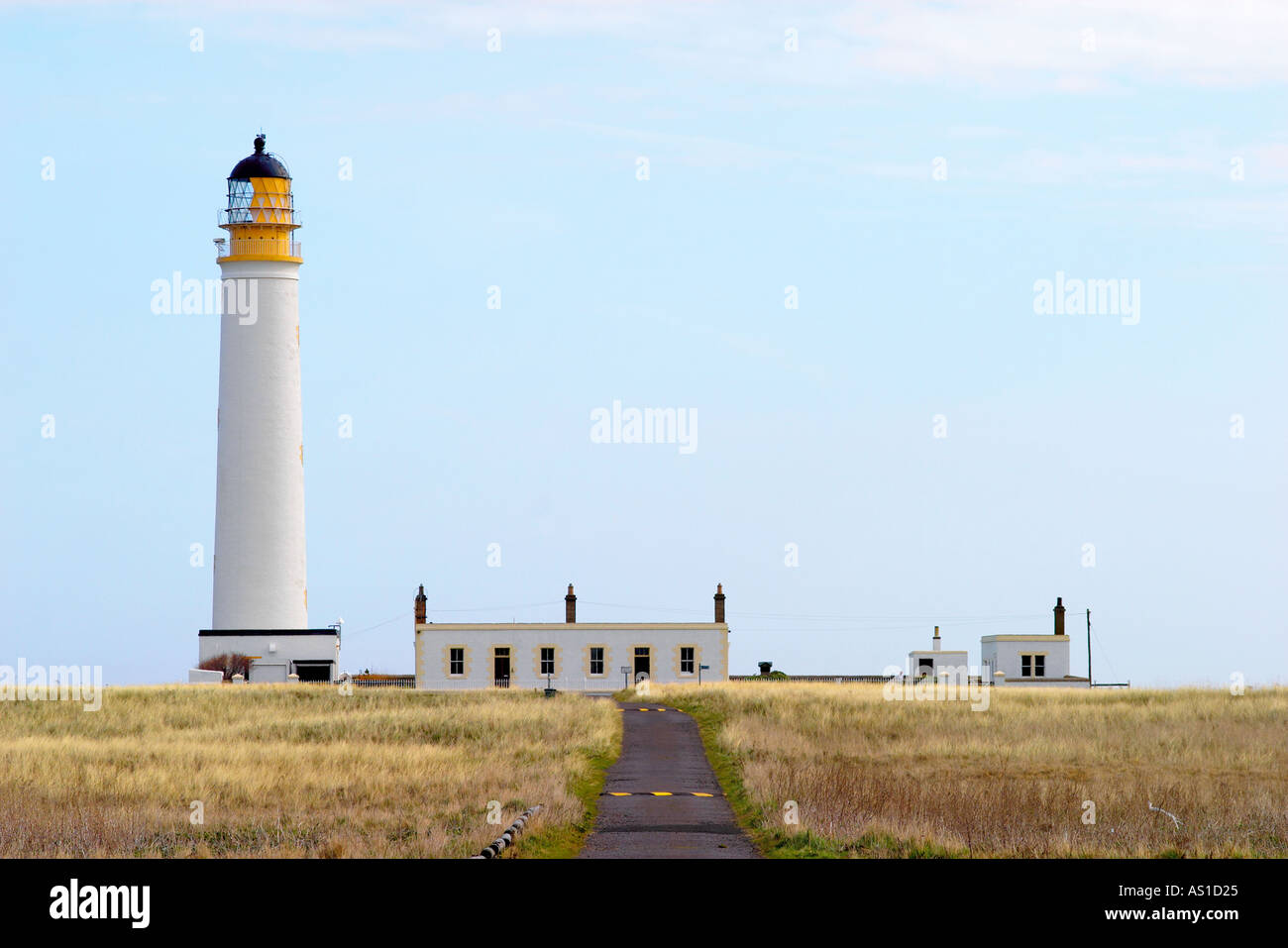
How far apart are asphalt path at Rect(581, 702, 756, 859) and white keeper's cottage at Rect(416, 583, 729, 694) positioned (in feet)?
118

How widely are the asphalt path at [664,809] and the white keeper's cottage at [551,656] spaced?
3600cm

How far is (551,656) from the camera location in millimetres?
69188

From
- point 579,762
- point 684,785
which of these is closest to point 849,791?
point 684,785

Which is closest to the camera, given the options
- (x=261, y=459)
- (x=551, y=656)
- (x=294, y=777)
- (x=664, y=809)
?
(x=664, y=809)

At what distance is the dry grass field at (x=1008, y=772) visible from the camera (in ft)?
56.3

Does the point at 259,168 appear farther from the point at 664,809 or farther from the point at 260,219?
the point at 664,809

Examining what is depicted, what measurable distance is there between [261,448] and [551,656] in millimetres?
17642

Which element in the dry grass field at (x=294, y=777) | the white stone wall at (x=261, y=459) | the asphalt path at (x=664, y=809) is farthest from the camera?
the white stone wall at (x=261, y=459)

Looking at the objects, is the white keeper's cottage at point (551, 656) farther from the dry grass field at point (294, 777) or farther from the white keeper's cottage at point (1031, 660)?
the dry grass field at point (294, 777)

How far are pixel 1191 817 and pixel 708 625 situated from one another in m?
51.1

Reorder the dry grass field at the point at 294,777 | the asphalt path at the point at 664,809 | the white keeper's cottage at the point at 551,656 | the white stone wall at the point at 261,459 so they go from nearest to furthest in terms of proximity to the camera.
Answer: the asphalt path at the point at 664,809
the dry grass field at the point at 294,777
the white stone wall at the point at 261,459
the white keeper's cottage at the point at 551,656

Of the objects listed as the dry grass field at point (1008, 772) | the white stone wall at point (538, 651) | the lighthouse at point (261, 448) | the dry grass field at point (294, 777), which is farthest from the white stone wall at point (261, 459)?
the dry grass field at point (1008, 772)

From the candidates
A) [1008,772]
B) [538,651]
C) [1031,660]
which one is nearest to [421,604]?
[538,651]

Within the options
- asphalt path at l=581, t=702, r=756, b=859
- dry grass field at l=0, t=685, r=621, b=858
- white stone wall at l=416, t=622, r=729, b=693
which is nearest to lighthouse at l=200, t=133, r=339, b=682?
white stone wall at l=416, t=622, r=729, b=693
